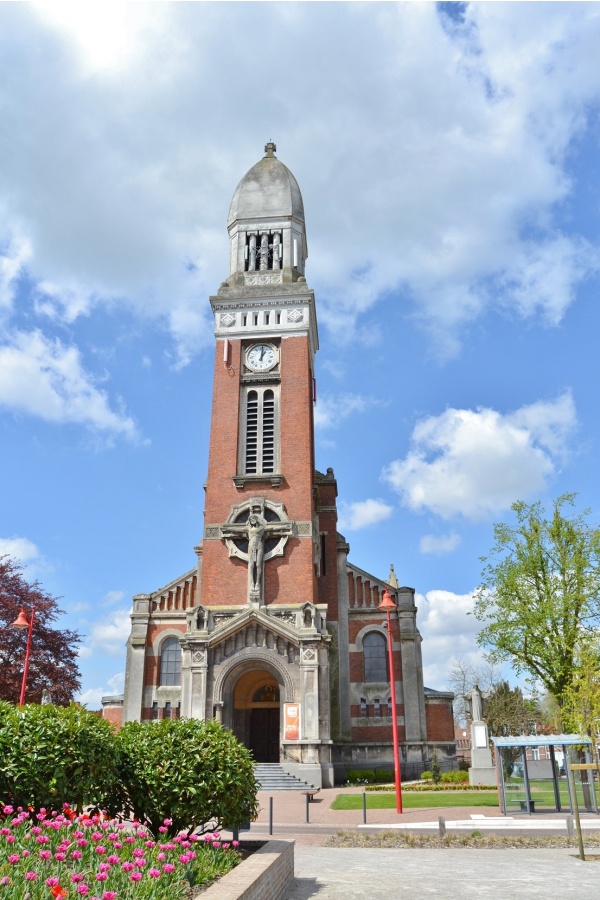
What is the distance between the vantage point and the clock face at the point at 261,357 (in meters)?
41.9

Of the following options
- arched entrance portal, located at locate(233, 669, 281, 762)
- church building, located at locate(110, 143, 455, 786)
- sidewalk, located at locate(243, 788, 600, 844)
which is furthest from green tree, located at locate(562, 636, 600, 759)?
arched entrance portal, located at locate(233, 669, 281, 762)

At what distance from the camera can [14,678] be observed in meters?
36.4

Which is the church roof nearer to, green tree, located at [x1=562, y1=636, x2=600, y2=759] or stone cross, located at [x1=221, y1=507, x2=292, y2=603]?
stone cross, located at [x1=221, y1=507, x2=292, y2=603]

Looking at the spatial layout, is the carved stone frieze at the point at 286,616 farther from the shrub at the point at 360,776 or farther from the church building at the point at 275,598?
the shrub at the point at 360,776

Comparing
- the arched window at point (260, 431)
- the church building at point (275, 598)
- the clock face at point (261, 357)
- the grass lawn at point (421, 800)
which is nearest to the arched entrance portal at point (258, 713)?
the church building at point (275, 598)

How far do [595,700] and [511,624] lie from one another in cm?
666

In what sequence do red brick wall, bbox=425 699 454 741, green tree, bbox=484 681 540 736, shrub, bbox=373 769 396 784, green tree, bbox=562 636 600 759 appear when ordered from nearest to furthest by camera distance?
green tree, bbox=562 636 600 759 < shrub, bbox=373 769 396 784 < red brick wall, bbox=425 699 454 741 < green tree, bbox=484 681 540 736

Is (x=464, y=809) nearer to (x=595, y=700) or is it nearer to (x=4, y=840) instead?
(x=595, y=700)

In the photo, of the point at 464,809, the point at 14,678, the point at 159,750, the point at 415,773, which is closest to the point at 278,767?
the point at 415,773

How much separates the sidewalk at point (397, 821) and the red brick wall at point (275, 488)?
12949 mm

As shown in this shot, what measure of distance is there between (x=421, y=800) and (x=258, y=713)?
1284 cm

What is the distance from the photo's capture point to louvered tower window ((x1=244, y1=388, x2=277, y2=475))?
39.8 meters

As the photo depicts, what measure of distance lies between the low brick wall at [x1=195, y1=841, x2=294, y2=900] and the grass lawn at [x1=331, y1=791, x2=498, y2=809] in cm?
1386

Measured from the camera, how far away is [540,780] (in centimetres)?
2252
